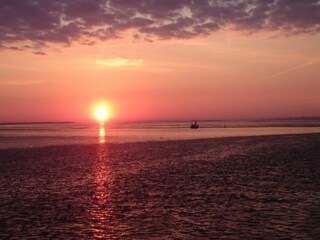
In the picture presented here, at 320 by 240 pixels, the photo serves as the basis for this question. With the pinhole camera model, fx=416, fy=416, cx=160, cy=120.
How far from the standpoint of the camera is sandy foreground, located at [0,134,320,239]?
1789cm

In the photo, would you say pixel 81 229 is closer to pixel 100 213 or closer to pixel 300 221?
pixel 100 213

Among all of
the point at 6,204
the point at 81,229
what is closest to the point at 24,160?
the point at 6,204

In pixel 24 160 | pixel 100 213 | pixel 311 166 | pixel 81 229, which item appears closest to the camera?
pixel 81 229

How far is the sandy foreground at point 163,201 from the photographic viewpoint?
1789 centimetres

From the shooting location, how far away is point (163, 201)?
24.2 m

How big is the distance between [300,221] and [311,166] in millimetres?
22043

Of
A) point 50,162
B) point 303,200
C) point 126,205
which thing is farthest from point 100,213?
point 50,162

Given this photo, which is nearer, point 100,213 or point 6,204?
point 100,213

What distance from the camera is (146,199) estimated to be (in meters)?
24.9

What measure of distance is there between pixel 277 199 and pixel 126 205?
342 inches

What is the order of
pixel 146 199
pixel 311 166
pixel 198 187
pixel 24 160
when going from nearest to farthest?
pixel 146 199, pixel 198 187, pixel 311 166, pixel 24 160

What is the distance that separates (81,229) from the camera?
18391 millimetres

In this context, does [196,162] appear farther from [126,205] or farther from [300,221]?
[300,221]

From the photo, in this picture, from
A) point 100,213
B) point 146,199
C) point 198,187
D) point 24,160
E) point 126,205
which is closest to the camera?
point 100,213
